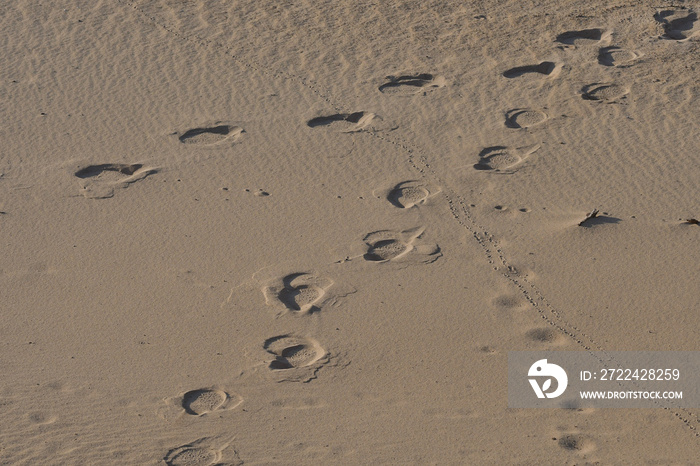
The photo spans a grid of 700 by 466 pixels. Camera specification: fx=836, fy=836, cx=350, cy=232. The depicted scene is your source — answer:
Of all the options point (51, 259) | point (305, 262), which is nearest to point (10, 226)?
point (51, 259)

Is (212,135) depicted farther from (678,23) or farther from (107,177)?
(678,23)

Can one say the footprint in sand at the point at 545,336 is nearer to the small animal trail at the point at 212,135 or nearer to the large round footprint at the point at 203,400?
the large round footprint at the point at 203,400

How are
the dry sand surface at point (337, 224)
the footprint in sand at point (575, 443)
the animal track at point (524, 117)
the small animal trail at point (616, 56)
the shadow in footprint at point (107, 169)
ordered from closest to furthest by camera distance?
the footprint in sand at point (575, 443) → the dry sand surface at point (337, 224) → the shadow in footprint at point (107, 169) → the animal track at point (524, 117) → the small animal trail at point (616, 56)

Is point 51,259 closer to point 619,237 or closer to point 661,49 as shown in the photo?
point 619,237

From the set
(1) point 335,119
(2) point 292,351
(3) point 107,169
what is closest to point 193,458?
(2) point 292,351

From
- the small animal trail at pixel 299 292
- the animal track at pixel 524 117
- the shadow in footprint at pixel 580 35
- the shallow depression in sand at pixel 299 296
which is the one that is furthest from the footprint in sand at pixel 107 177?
the shadow in footprint at pixel 580 35

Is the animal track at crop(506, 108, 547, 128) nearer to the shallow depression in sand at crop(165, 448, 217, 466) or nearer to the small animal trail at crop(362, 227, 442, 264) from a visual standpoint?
the small animal trail at crop(362, 227, 442, 264)
